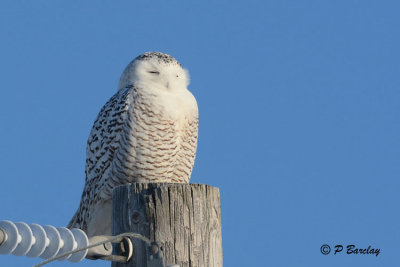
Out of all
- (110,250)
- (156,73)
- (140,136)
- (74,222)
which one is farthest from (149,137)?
(110,250)

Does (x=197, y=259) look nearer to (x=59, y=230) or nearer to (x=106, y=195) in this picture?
(x=59, y=230)

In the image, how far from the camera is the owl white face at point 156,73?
588 cm

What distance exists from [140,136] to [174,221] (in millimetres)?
2497

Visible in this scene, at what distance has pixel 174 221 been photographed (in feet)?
10.6

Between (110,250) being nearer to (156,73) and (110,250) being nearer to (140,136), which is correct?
(140,136)

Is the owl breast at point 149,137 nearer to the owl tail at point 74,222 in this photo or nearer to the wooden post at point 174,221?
the owl tail at point 74,222

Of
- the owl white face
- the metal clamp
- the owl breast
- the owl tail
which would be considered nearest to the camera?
the metal clamp

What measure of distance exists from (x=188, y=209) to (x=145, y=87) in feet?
8.86

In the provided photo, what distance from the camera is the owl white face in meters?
5.88

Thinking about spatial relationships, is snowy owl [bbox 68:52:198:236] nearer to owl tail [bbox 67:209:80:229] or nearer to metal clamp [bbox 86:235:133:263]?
owl tail [bbox 67:209:80:229]

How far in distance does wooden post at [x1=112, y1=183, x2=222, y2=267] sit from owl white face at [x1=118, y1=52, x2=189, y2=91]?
2.61 metres

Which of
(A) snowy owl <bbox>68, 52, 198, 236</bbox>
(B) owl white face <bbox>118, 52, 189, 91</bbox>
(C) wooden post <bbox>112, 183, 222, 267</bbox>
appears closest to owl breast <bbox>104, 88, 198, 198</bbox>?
(A) snowy owl <bbox>68, 52, 198, 236</bbox>

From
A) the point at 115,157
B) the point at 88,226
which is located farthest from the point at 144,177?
the point at 88,226

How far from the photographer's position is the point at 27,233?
9.08 ft
